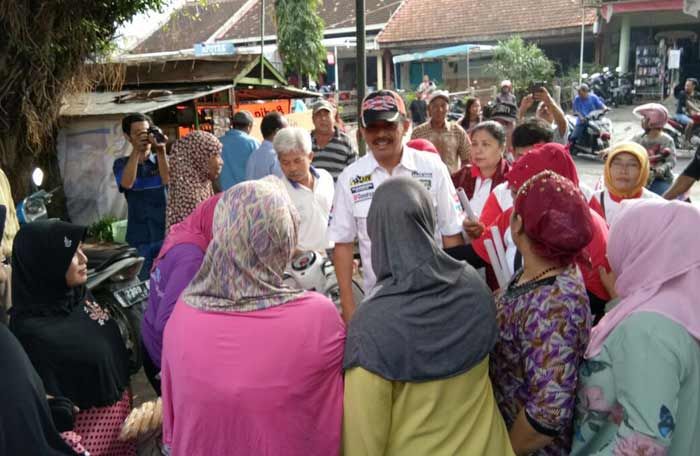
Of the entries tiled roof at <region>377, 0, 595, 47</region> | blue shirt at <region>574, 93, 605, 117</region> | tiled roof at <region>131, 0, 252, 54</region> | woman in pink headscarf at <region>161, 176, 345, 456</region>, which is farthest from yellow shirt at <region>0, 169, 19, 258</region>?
tiled roof at <region>131, 0, 252, 54</region>

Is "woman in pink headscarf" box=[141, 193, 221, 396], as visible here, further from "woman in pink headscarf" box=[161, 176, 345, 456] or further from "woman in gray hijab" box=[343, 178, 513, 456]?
"woman in gray hijab" box=[343, 178, 513, 456]

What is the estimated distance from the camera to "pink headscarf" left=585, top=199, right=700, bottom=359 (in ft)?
5.38

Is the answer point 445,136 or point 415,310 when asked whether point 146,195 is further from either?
point 415,310

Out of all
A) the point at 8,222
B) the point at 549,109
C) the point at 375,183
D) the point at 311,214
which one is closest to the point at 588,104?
the point at 549,109

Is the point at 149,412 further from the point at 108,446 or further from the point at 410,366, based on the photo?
the point at 410,366

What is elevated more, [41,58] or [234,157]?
[41,58]

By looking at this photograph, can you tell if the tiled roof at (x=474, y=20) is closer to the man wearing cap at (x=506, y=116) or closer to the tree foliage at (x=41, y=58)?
the man wearing cap at (x=506, y=116)

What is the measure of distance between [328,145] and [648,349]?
3969 mm

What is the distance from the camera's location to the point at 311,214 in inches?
143

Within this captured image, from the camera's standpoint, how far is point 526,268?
1846mm

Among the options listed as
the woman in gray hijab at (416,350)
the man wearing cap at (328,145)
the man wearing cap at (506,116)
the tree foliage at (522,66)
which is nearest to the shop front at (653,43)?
the tree foliage at (522,66)

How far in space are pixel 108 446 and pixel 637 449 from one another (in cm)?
202

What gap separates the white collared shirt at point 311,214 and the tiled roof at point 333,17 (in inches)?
1029

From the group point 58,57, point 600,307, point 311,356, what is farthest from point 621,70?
point 311,356
